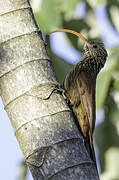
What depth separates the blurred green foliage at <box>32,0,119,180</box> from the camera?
15.3 feet

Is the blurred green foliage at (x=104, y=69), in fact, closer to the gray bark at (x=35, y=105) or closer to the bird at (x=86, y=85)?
the bird at (x=86, y=85)

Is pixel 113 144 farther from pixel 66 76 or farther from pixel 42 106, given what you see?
pixel 42 106

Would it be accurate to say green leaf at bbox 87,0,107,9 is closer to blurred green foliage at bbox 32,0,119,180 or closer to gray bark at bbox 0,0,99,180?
blurred green foliage at bbox 32,0,119,180

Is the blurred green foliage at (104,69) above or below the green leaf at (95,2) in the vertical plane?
below

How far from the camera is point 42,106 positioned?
332cm

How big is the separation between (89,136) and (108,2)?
2132mm

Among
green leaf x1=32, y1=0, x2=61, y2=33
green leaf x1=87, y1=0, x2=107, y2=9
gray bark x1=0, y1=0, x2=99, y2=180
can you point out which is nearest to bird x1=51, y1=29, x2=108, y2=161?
green leaf x1=32, y1=0, x2=61, y2=33

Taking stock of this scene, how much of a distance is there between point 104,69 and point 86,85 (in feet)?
1.52

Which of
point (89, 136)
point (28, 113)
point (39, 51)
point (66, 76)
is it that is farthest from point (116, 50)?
point (28, 113)

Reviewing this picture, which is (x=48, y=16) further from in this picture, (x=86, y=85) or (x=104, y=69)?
(x=104, y=69)

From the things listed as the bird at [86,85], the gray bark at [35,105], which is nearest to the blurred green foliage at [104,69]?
the bird at [86,85]

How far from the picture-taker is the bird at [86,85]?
178 inches

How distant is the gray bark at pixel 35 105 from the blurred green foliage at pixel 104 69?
980 millimetres

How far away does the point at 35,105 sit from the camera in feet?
10.9
